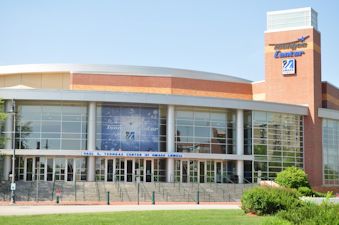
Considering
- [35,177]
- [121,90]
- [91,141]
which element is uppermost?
[121,90]

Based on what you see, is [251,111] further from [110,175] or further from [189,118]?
[110,175]

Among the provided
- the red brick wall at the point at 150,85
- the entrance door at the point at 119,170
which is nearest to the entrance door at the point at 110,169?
the entrance door at the point at 119,170

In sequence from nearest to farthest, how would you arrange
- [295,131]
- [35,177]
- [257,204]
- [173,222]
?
[173,222]
[257,204]
[35,177]
[295,131]

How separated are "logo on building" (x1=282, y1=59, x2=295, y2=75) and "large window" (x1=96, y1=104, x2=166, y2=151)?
1542cm

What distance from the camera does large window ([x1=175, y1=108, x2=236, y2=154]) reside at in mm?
56438

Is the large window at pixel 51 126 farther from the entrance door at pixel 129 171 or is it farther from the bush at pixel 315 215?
the bush at pixel 315 215

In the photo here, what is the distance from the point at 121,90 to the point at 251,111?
1351cm

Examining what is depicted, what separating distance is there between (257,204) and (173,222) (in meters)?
5.66

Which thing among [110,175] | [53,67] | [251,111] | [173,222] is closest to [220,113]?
[251,111]

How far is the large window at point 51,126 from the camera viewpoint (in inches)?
2088

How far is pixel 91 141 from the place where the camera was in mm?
53250

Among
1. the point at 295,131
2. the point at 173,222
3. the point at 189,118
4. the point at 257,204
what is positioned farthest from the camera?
the point at 295,131

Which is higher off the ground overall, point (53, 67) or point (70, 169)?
point (53, 67)

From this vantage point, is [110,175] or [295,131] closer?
[110,175]
